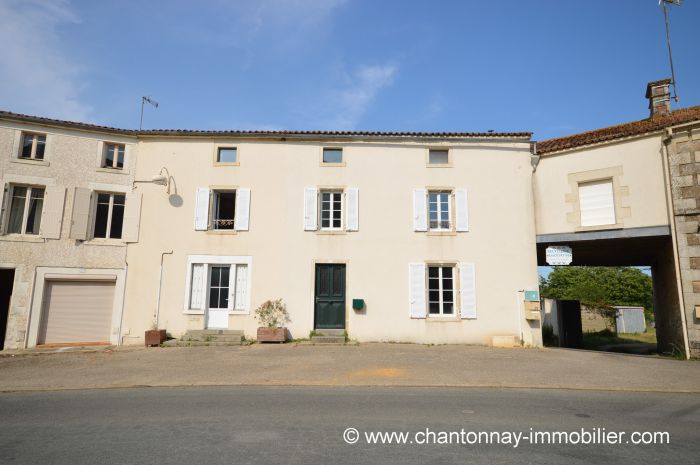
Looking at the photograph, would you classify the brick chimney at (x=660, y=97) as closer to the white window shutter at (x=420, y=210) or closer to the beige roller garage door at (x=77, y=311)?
the white window shutter at (x=420, y=210)

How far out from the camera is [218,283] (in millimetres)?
12352

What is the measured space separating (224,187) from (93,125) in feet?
14.3

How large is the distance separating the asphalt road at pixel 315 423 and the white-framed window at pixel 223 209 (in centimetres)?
684

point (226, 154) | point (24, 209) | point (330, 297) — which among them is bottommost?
point (330, 297)

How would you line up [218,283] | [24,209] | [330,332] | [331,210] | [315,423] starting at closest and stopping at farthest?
[315,423]
[330,332]
[24,209]
[218,283]
[331,210]

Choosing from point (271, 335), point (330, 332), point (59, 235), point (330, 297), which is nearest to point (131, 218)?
point (59, 235)

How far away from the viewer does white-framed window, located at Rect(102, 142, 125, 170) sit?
502 inches

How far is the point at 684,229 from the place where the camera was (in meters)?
10.0

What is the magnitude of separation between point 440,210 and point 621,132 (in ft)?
17.3

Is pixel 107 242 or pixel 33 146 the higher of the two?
pixel 33 146

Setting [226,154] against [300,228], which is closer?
[300,228]

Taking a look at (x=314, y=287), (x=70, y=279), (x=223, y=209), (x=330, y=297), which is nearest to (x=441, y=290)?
(x=330, y=297)

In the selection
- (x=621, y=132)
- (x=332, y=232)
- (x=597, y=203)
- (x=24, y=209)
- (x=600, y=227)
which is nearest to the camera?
(x=621, y=132)

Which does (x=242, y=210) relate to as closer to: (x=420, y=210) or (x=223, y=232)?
(x=223, y=232)
